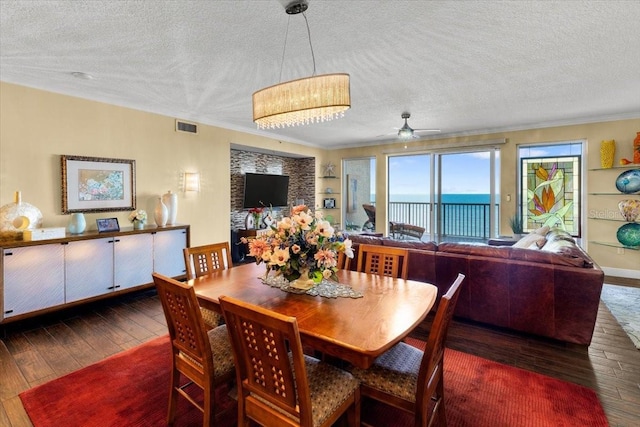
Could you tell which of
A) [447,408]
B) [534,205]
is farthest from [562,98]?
[447,408]

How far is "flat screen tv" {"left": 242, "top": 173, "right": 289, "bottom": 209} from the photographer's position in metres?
6.59

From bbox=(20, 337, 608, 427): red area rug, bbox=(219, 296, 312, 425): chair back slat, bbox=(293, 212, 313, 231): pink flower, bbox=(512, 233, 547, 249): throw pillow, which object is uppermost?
bbox=(293, 212, 313, 231): pink flower

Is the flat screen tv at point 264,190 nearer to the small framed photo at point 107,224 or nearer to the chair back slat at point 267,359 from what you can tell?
the small framed photo at point 107,224

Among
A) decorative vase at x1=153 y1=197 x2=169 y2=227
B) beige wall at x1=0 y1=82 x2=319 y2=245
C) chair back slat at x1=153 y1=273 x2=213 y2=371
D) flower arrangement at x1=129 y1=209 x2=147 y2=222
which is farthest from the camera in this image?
decorative vase at x1=153 y1=197 x2=169 y2=227

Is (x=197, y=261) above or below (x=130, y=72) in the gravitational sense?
below

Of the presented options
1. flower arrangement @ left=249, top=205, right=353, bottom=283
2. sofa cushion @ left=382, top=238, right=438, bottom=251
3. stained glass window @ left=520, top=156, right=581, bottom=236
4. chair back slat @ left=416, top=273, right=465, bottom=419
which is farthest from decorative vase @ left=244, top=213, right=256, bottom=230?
chair back slat @ left=416, top=273, right=465, bottom=419

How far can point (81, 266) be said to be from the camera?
3482mm

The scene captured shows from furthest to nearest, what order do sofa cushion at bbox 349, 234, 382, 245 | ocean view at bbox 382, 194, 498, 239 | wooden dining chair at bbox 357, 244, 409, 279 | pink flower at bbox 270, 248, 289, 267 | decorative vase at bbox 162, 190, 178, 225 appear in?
ocean view at bbox 382, 194, 498, 239 → decorative vase at bbox 162, 190, 178, 225 → sofa cushion at bbox 349, 234, 382, 245 → wooden dining chair at bbox 357, 244, 409, 279 → pink flower at bbox 270, 248, 289, 267

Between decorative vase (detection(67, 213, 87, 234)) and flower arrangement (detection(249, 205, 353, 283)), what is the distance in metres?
2.79

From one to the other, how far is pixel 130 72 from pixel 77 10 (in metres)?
1.10

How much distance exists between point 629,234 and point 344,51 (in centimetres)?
529

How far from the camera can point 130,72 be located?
3.23 meters

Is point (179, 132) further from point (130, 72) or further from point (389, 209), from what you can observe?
point (389, 209)

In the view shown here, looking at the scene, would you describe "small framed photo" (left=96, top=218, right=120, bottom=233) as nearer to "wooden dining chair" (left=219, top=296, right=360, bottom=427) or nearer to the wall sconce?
the wall sconce
